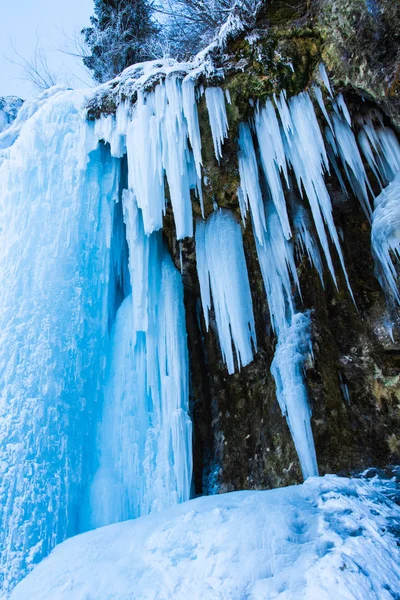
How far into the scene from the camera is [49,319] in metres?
4.70

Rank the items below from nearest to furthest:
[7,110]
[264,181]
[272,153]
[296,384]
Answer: [296,384] < [272,153] < [264,181] < [7,110]

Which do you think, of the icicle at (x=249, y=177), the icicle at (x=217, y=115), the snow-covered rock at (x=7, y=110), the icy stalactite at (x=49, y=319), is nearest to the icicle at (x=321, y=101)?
the icicle at (x=249, y=177)

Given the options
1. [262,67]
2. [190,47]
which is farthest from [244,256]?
[190,47]

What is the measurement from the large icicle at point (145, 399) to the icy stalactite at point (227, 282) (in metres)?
0.55

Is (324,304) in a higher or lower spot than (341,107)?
lower

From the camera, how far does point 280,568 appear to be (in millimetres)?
2119

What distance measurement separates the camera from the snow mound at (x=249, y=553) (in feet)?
6.67

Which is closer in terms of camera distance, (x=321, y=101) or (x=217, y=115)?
(x=321, y=101)

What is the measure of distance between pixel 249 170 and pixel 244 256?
2.88ft

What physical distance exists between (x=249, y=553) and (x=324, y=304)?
2951mm

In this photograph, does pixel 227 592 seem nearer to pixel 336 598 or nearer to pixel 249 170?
pixel 336 598

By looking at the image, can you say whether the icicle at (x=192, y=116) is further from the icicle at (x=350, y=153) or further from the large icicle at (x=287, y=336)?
the icicle at (x=350, y=153)

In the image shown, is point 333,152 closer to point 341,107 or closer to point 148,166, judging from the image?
point 341,107

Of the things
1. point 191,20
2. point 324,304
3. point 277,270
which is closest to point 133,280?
point 277,270
